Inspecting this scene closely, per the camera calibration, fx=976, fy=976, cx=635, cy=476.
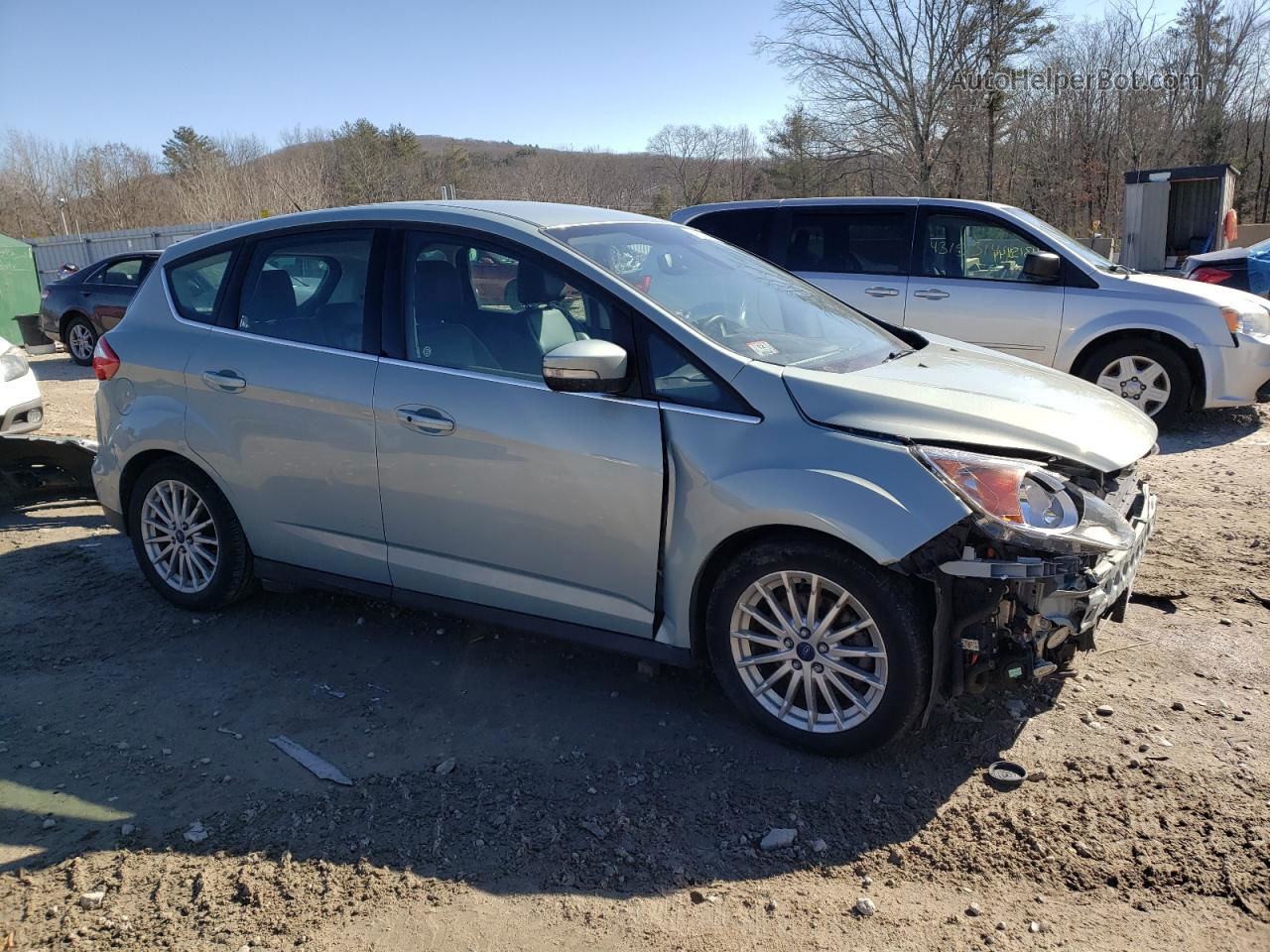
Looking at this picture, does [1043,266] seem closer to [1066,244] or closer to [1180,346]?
[1066,244]

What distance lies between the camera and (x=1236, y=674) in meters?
3.89

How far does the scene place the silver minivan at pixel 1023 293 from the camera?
767cm

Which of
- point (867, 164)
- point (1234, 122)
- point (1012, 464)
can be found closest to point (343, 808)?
point (1012, 464)

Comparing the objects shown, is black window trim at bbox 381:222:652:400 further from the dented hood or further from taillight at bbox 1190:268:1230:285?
taillight at bbox 1190:268:1230:285

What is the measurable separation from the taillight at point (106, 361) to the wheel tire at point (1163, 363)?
6.96 meters

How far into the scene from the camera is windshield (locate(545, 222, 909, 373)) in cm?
373

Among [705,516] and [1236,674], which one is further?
[1236,674]

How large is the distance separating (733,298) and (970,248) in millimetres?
5065

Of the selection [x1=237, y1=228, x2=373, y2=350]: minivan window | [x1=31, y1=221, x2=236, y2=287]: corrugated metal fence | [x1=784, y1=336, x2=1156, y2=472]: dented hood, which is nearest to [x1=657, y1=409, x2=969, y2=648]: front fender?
[x1=784, y1=336, x2=1156, y2=472]: dented hood

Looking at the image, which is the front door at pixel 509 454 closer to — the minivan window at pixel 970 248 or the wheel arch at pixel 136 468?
the wheel arch at pixel 136 468

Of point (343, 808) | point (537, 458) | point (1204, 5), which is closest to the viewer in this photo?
point (343, 808)

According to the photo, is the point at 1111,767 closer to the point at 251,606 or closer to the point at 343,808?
the point at 343,808

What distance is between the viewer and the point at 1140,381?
788 centimetres

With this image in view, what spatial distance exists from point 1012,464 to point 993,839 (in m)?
1.16
